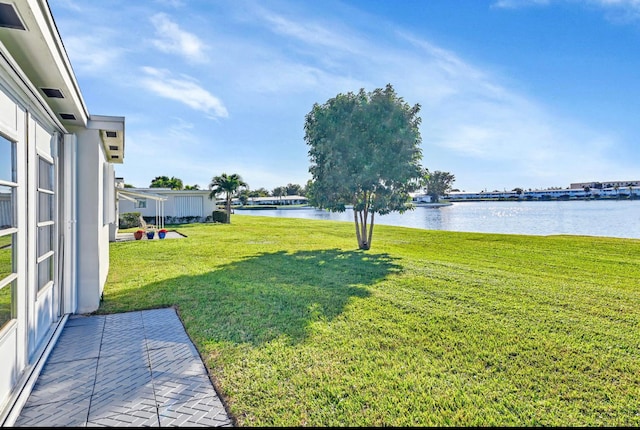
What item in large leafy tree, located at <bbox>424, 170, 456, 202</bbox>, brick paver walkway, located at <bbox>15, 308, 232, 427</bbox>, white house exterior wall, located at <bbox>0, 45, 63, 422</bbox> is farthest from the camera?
large leafy tree, located at <bbox>424, 170, 456, 202</bbox>

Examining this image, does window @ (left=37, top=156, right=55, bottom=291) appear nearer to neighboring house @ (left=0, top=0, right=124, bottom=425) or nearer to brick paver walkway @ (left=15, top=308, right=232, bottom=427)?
neighboring house @ (left=0, top=0, right=124, bottom=425)

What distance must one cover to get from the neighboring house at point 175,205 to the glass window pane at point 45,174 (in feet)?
66.8

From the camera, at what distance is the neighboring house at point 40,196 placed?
2.52 metres

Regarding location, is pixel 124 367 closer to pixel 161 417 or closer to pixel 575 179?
pixel 161 417

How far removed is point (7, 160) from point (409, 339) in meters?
4.08

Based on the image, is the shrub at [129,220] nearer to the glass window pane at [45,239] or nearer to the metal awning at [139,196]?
the metal awning at [139,196]

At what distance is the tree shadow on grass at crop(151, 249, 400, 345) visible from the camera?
4.24 metres

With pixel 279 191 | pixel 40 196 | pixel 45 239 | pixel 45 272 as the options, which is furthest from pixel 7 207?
pixel 279 191

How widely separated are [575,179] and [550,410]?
6108 inches

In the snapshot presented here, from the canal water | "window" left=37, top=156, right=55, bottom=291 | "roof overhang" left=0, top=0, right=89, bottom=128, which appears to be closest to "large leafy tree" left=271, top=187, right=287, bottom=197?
the canal water

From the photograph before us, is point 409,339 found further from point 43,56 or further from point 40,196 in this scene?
point 43,56

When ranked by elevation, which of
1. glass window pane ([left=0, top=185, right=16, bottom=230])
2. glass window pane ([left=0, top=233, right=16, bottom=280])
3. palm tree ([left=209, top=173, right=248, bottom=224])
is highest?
palm tree ([left=209, top=173, right=248, bottom=224])

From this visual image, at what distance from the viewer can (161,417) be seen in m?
2.44

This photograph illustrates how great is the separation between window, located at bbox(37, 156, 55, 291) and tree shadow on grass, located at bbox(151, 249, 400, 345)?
65.6 inches
